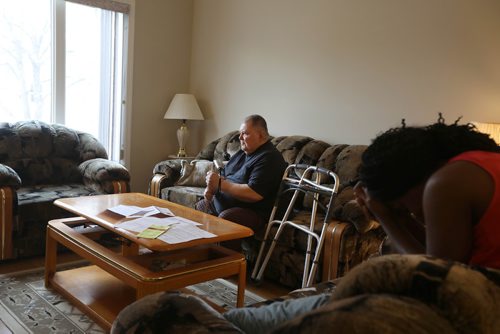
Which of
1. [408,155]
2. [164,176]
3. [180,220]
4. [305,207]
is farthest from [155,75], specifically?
[408,155]

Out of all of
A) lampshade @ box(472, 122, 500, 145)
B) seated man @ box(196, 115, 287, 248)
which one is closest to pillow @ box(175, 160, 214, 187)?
seated man @ box(196, 115, 287, 248)

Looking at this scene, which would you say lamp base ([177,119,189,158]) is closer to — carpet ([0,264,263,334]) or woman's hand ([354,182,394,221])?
carpet ([0,264,263,334])

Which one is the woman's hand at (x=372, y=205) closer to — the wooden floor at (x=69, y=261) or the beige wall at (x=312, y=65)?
the wooden floor at (x=69, y=261)

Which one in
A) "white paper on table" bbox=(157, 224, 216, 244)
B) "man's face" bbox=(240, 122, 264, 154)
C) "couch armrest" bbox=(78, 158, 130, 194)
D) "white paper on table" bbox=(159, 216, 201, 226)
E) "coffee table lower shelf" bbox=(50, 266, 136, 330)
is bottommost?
"coffee table lower shelf" bbox=(50, 266, 136, 330)

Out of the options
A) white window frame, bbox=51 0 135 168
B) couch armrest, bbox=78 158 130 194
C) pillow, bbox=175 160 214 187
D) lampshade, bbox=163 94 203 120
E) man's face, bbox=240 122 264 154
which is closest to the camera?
man's face, bbox=240 122 264 154

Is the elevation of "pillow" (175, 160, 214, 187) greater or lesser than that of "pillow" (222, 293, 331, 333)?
lesser

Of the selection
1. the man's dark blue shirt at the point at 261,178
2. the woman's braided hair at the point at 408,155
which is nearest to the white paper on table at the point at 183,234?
the man's dark blue shirt at the point at 261,178

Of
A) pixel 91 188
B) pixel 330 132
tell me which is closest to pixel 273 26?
pixel 330 132

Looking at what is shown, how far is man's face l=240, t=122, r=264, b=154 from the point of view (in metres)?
3.09

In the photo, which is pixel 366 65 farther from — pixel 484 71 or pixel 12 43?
pixel 12 43

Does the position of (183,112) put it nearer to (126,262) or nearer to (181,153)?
(181,153)

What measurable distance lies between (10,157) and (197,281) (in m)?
2.36

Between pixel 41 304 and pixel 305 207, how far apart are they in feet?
5.98

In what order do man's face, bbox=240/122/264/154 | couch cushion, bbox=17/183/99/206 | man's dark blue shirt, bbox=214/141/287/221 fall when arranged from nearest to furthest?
man's dark blue shirt, bbox=214/141/287/221
man's face, bbox=240/122/264/154
couch cushion, bbox=17/183/99/206
